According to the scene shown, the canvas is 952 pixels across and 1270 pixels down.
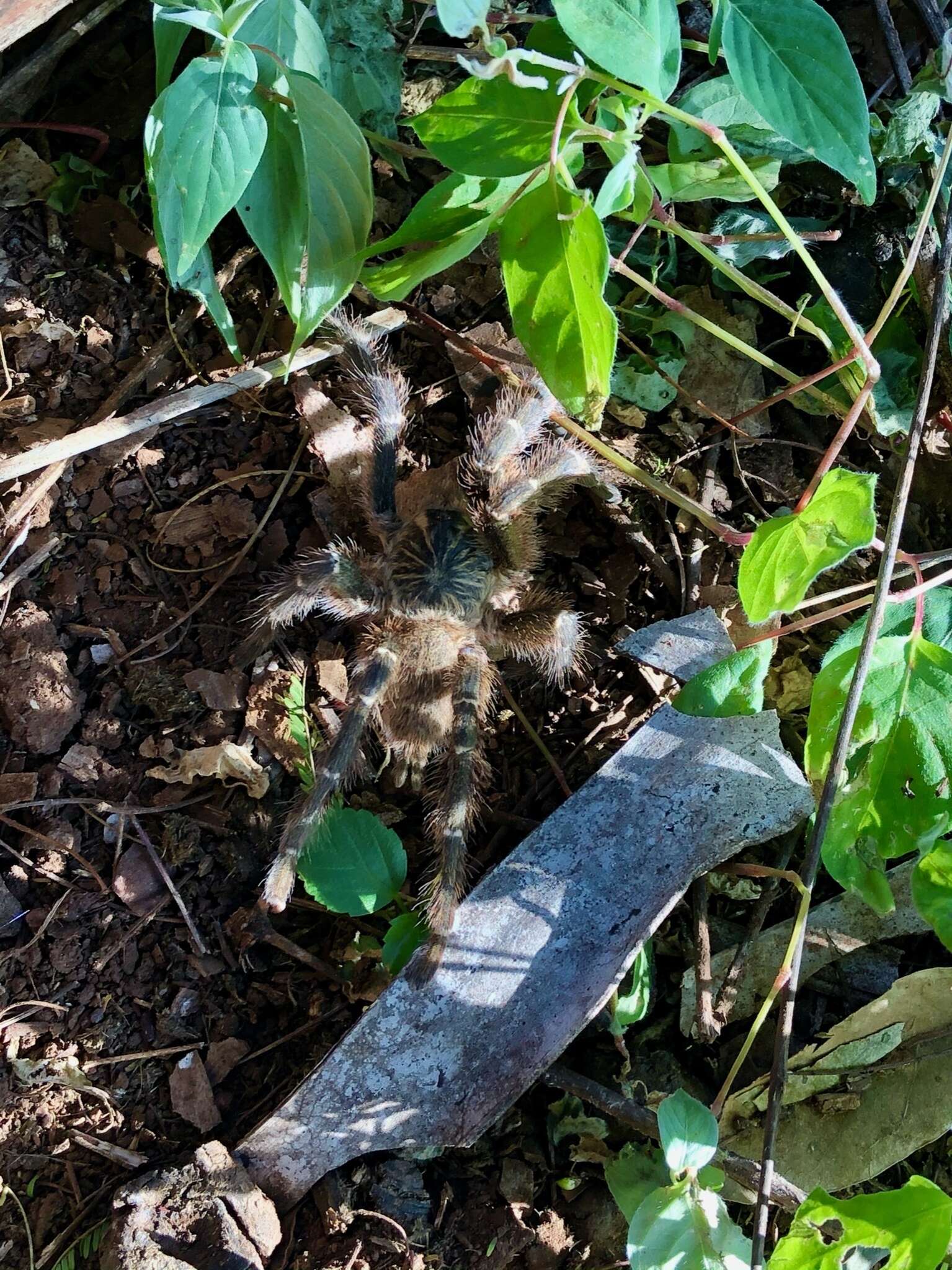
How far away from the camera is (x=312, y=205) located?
6.32 ft

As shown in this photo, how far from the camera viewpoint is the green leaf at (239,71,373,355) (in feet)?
6.14

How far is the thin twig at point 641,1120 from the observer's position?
6.82 ft

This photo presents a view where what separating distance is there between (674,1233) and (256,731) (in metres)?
1.40

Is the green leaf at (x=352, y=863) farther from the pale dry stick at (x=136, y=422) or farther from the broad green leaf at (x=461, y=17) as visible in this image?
the broad green leaf at (x=461, y=17)

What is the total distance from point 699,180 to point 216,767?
174 centimetres

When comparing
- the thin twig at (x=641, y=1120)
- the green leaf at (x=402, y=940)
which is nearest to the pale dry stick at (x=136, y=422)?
the green leaf at (x=402, y=940)

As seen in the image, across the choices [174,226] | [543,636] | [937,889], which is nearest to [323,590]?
[543,636]

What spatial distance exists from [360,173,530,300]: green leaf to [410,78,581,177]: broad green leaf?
184 mm

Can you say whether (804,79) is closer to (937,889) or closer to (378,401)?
(378,401)

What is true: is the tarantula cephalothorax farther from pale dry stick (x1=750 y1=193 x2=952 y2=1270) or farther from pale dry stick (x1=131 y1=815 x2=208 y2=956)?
pale dry stick (x1=750 y1=193 x2=952 y2=1270)

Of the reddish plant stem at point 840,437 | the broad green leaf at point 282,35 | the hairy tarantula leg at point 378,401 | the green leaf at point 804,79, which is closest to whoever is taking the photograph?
the green leaf at point 804,79

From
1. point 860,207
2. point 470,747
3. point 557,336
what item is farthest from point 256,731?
point 860,207

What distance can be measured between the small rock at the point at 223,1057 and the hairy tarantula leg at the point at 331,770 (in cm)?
31

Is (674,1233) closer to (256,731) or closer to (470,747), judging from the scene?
(470,747)
